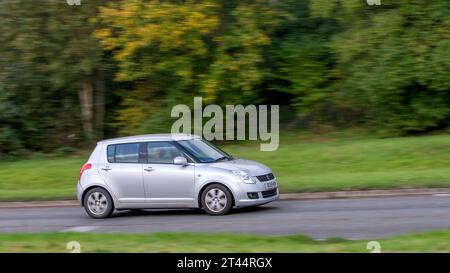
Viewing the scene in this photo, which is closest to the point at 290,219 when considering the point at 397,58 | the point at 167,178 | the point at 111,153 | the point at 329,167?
the point at 167,178

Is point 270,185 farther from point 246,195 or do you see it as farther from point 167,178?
point 167,178

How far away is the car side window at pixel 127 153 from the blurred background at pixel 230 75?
669 centimetres

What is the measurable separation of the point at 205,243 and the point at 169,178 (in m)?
4.97

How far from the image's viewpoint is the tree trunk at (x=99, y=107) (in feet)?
94.8

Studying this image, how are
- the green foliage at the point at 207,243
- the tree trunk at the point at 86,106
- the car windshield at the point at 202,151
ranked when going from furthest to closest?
the tree trunk at the point at 86,106, the car windshield at the point at 202,151, the green foliage at the point at 207,243

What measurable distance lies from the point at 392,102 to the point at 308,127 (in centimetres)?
365

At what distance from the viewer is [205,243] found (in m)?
10.1

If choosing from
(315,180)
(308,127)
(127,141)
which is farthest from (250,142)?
(127,141)

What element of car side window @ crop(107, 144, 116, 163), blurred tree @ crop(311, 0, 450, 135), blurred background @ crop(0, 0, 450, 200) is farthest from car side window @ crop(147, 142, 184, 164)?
blurred tree @ crop(311, 0, 450, 135)

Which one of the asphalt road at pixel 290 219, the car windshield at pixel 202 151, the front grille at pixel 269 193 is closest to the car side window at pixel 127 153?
the car windshield at pixel 202 151

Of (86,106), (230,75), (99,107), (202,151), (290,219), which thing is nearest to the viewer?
(290,219)

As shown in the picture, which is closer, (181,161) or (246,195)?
(246,195)

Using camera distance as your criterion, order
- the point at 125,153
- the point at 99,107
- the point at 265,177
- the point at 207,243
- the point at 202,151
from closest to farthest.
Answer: the point at 207,243
the point at 265,177
the point at 202,151
the point at 125,153
the point at 99,107

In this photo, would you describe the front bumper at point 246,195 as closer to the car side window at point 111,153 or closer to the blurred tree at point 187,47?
the car side window at point 111,153
